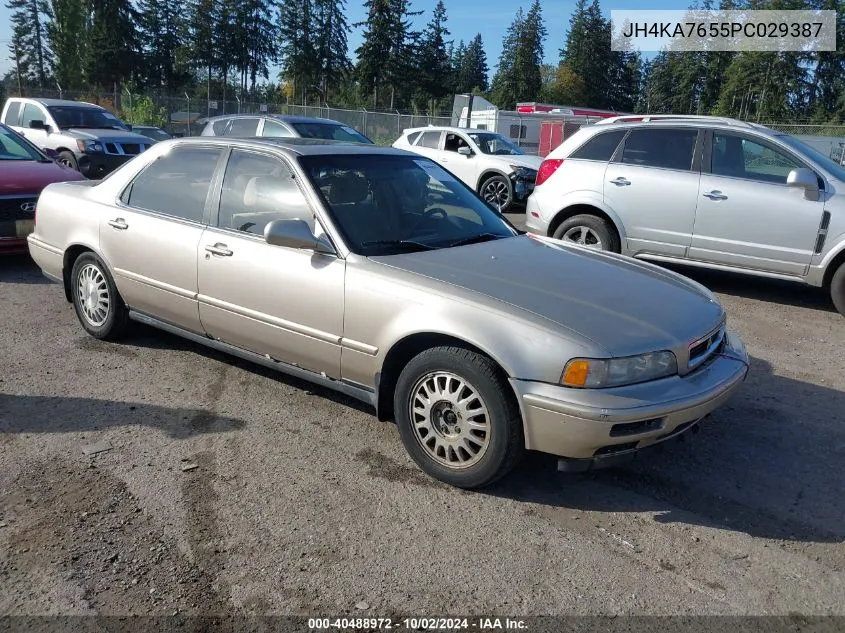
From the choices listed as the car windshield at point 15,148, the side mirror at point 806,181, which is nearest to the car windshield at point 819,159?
Answer: the side mirror at point 806,181

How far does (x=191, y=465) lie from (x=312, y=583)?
119cm

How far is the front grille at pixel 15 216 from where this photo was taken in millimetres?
7270

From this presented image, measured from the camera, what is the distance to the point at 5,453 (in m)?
3.72

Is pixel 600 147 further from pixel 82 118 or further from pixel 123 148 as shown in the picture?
pixel 82 118

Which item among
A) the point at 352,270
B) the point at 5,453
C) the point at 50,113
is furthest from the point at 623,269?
the point at 50,113

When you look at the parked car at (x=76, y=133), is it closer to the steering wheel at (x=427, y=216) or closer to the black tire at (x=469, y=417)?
the steering wheel at (x=427, y=216)

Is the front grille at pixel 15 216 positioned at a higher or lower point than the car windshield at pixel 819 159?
lower

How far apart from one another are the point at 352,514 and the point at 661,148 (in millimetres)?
5932

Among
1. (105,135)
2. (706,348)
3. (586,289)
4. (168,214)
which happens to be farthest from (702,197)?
(105,135)

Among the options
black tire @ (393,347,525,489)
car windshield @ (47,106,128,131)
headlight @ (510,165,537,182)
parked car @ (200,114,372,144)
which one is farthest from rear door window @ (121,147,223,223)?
car windshield @ (47,106,128,131)

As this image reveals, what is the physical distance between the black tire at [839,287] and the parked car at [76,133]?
12198 millimetres

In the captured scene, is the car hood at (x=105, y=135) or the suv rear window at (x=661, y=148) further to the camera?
the car hood at (x=105, y=135)

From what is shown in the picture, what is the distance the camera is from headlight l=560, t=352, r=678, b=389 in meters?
3.05

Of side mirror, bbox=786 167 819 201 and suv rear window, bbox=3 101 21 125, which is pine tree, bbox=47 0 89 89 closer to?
suv rear window, bbox=3 101 21 125
